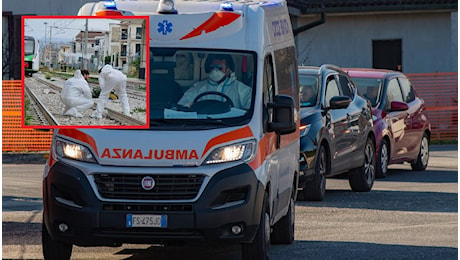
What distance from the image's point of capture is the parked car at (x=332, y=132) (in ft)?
50.0

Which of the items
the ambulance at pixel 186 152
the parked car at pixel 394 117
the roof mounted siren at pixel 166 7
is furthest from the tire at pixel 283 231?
the parked car at pixel 394 117

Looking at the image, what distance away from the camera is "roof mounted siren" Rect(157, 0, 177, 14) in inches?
405

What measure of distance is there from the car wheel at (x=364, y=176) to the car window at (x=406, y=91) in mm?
3004

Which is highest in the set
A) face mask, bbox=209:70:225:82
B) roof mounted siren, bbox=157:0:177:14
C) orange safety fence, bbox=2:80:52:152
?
roof mounted siren, bbox=157:0:177:14

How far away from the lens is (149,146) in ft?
31.4

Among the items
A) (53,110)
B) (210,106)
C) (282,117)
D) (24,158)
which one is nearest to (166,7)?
(210,106)

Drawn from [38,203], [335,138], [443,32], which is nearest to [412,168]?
[335,138]

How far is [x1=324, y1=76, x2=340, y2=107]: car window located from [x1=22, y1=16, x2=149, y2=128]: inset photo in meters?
7.09

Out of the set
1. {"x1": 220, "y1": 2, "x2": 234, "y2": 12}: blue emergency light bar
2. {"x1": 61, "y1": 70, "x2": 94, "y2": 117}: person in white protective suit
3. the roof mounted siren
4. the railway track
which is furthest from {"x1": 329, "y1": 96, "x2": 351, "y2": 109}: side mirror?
{"x1": 61, "y1": 70, "x2": 94, "y2": 117}: person in white protective suit

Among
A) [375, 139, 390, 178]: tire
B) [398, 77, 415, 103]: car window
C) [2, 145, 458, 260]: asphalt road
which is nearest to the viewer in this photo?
[2, 145, 458, 260]: asphalt road

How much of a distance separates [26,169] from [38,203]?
689 cm

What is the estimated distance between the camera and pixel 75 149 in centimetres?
971

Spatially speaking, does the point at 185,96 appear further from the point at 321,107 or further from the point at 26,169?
the point at 26,169

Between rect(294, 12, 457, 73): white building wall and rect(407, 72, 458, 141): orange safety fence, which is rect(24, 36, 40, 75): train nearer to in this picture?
rect(407, 72, 458, 141): orange safety fence
